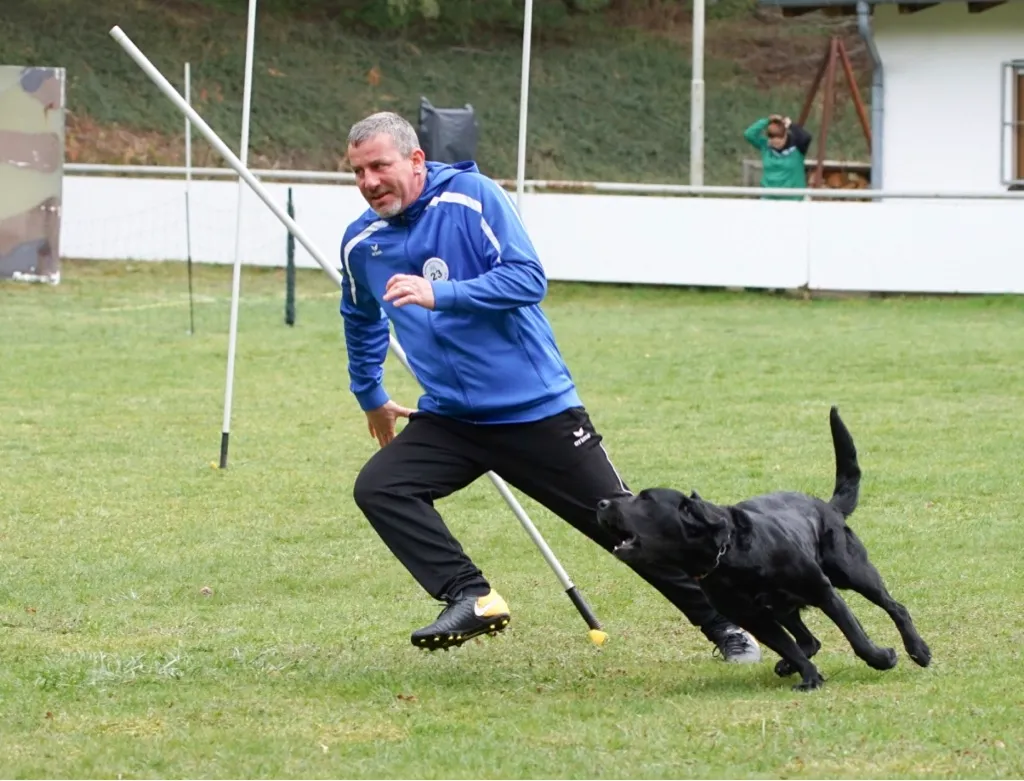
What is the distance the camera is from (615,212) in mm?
21469

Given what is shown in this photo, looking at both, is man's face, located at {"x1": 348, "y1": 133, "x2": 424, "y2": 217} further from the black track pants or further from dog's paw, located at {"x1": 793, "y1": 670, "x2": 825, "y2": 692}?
dog's paw, located at {"x1": 793, "y1": 670, "x2": 825, "y2": 692}

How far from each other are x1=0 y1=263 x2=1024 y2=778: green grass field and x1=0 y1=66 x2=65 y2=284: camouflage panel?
5.45 m

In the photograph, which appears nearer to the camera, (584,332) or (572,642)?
(572,642)

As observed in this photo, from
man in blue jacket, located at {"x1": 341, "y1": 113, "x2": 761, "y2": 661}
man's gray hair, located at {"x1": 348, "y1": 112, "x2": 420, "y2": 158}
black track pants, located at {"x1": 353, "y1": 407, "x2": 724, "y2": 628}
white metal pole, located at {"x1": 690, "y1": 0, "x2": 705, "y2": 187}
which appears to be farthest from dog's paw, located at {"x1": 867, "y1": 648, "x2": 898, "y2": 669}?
white metal pole, located at {"x1": 690, "y1": 0, "x2": 705, "y2": 187}

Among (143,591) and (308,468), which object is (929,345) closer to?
(308,468)

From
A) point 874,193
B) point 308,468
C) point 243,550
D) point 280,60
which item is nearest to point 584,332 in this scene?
point 874,193

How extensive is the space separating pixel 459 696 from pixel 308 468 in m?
5.26

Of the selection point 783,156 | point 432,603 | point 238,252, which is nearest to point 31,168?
point 783,156

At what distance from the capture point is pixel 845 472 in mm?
6297

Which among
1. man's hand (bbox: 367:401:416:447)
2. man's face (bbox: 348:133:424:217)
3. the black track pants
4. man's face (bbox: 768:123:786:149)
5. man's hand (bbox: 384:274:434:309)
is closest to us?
man's hand (bbox: 384:274:434:309)

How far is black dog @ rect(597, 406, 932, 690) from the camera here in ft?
18.0

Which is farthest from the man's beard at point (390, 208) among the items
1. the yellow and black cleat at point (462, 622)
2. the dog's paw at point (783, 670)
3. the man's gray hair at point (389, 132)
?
the dog's paw at point (783, 670)

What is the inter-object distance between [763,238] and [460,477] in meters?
15.5

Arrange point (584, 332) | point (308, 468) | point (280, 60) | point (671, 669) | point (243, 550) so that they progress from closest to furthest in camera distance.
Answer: point (671, 669) → point (243, 550) → point (308, 468) → point (584, 332) → point (280, 60)
